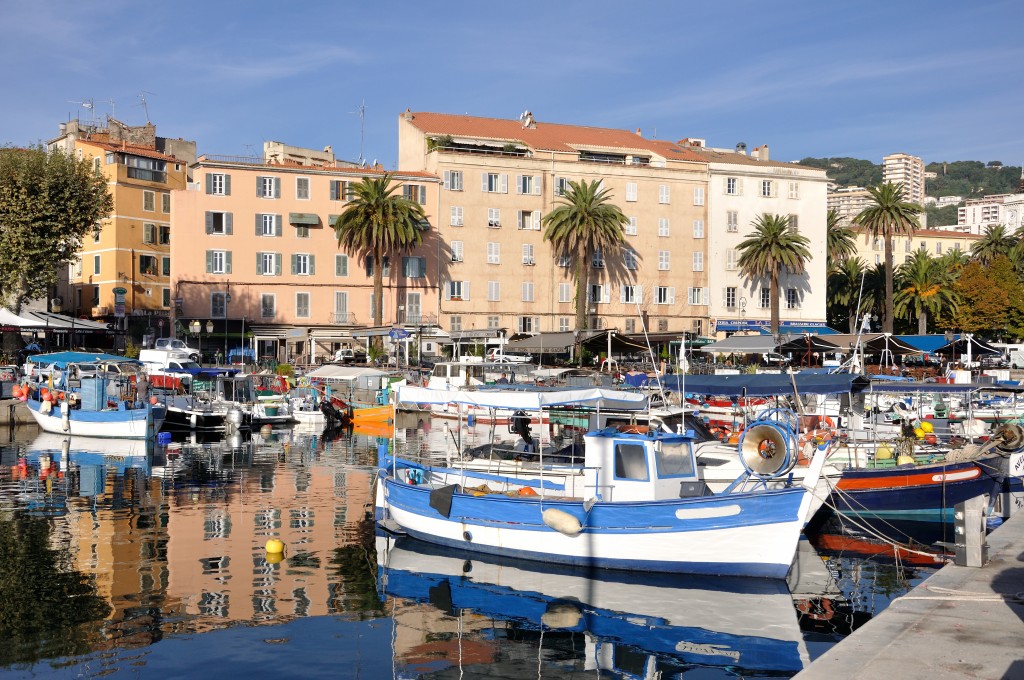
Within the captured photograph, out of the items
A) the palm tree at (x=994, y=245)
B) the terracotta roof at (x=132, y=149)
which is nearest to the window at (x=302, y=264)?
the terracotta roof at (x=132, y=149)

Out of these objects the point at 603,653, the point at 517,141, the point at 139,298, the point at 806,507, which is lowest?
the point at 603,653

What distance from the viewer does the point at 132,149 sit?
80688mm

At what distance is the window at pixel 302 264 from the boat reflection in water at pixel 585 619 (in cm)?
5194

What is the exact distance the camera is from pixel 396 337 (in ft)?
215

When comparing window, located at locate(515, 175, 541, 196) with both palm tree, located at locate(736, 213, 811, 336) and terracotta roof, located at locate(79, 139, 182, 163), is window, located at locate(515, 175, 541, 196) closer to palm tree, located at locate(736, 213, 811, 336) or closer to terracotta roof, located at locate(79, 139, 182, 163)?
palm tree, located at locate(736, 213, 811, 336)

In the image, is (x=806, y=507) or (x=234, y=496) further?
(x=234, y=496)

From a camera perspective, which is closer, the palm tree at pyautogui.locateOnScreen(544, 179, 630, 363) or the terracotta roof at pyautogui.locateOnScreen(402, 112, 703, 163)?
the palm tree at pyautogui.locateOnScreen(544, 179, 630, 363)

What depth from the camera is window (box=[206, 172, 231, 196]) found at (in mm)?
72375

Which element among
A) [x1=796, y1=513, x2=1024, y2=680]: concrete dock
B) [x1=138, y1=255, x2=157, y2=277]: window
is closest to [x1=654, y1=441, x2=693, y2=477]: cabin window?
[x1=796, y1=513, x2=1024, y2=680]: concrete dock

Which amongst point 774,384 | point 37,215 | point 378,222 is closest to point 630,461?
point 774,384

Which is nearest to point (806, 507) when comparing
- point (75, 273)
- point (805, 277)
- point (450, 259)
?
point (450, 259)

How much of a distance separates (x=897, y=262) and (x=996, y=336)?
1579 inches

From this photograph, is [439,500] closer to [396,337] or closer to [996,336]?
[396,337]

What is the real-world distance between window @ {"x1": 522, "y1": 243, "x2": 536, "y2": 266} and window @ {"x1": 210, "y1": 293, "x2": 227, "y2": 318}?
22.2 metres
